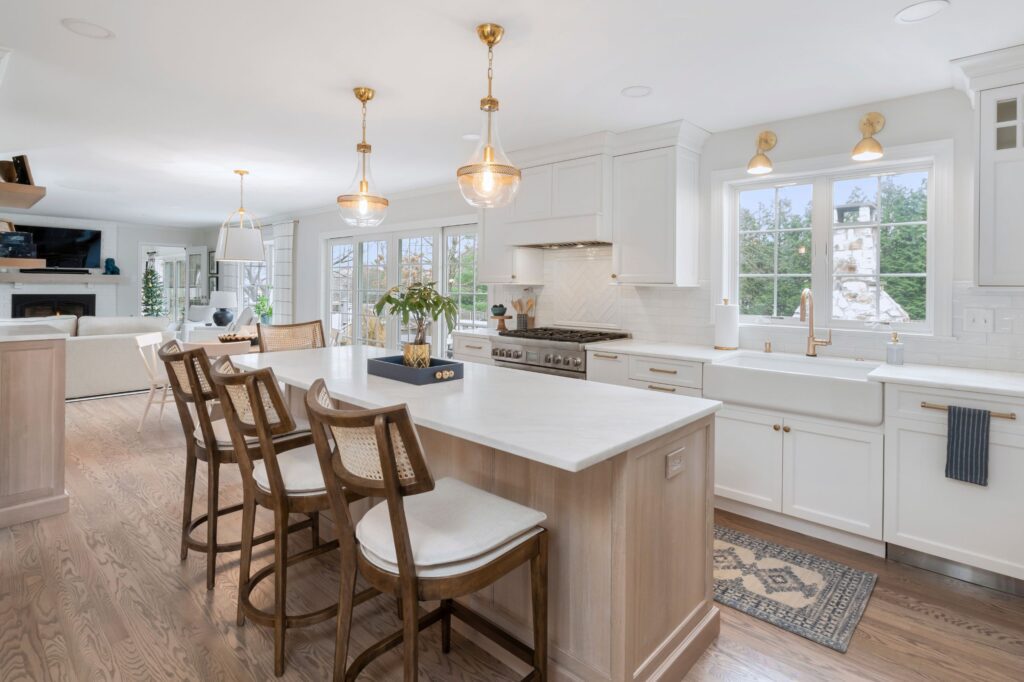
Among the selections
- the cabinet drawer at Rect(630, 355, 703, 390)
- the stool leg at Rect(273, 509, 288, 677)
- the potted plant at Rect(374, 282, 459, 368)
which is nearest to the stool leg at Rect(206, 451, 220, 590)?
the stool leg at Rect(273, 509, 288, 677)

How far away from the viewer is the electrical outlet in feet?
9.63

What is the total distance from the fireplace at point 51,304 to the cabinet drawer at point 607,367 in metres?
9.91

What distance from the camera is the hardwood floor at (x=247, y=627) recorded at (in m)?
1.93

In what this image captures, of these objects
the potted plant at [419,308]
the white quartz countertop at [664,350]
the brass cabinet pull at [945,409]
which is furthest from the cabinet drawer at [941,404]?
the potted plant at [419,308]

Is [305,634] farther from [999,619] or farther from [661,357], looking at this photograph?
[999,619]

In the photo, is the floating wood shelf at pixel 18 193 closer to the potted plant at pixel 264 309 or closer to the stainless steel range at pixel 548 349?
the stainless steel range at pixel 548 349

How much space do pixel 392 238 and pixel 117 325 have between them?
11.4 ft

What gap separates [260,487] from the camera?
199 centimetres

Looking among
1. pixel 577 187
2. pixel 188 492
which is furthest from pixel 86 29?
pixel 577 187

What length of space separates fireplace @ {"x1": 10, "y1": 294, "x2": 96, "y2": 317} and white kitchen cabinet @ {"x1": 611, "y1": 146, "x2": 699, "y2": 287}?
995cm

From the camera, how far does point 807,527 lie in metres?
3.04

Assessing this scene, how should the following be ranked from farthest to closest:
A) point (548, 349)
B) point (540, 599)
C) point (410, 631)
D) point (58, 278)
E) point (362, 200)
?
point (58, 278) < point (548, 349) < point (362, 200) < point (540, 599) < point (410, 631)

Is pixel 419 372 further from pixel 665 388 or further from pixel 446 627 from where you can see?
pixel 665 388

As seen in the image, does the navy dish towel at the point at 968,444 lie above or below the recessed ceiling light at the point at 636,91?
below
